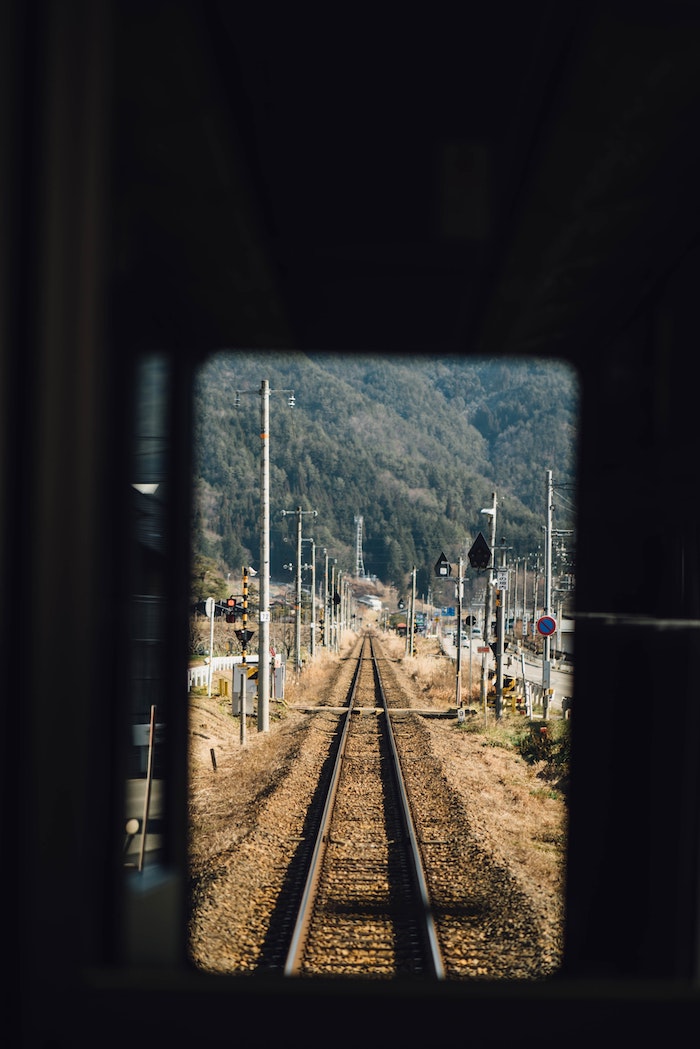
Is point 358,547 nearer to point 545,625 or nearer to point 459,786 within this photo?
point 545,625

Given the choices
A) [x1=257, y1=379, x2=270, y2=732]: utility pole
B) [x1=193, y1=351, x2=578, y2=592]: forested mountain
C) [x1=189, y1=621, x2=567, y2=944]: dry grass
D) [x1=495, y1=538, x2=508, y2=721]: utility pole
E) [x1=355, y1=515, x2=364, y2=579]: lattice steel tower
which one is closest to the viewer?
[x1=189, y1=621, x2=567, y2=944]: dry grass

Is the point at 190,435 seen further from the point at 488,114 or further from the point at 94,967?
the point at 94,967

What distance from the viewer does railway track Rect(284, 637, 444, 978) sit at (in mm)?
6336

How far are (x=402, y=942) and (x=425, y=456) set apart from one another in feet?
632

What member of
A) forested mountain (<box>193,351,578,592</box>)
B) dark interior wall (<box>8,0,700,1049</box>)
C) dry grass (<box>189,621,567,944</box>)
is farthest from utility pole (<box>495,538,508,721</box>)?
forested mountain (<box>193,351,578,592</box>)

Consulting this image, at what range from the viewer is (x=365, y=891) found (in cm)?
820

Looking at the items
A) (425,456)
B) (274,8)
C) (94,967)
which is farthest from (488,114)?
(425,456)

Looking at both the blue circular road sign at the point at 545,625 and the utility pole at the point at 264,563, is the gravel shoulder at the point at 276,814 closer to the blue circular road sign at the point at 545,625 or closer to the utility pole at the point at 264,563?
the utility pole at the point at 264,563

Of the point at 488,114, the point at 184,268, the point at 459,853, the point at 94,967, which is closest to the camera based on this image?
the point at 94,967

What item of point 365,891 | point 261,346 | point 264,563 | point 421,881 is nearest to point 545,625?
point 264,563

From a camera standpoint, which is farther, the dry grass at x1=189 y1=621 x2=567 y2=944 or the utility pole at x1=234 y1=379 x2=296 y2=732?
the utility pole at x1=234 y1=379 x2=296 y2=732

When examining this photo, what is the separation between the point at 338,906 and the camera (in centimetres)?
770

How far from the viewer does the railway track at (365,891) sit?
6336 millimetres

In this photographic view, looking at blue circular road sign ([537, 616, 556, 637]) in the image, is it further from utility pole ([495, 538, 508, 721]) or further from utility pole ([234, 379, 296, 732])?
utility pole ([234, 379, 296, 732])
